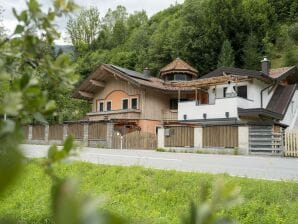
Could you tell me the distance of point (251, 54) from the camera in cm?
4788

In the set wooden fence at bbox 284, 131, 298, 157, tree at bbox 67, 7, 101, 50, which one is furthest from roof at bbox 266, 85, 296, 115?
tree at bbox 67, 7, 101, 50

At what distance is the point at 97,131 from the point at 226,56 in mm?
22923

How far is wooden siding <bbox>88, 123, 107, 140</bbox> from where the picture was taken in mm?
27000

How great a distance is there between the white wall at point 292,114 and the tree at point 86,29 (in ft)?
145

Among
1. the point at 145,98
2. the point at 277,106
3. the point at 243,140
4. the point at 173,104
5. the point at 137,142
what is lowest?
the point at 137,142

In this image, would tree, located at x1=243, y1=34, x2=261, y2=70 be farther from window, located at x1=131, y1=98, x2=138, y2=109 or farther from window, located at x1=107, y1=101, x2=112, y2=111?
window, located at x1=107, y1=101, x2=112, y2=111

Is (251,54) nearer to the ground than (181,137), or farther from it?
farther from it

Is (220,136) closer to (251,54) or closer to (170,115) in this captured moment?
(170,115)

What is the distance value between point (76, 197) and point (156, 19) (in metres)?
77.0

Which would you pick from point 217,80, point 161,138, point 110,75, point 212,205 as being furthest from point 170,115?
point 212,205

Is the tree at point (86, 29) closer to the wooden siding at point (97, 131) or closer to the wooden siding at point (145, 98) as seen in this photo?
the wooden siding at point (145, 98)

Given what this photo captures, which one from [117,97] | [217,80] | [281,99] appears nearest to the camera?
[217,80]

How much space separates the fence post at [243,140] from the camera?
809 inches

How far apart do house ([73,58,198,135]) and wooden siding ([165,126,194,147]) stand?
28.3 ft
